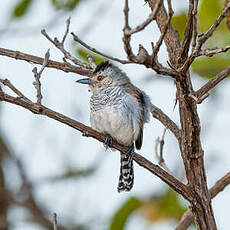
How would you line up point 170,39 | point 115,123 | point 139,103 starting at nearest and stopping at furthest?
point 170,39, point 115,123, point 139,103

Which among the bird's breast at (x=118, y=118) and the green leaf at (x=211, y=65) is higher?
the bird's breast at (x=118, y=118)

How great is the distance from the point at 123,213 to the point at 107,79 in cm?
119

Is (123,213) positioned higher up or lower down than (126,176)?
lower down

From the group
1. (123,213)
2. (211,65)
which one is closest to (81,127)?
(211,65)

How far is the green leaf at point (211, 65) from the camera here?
4199 mm

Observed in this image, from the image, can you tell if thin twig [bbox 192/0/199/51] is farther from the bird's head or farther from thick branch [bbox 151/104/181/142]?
the bird's head

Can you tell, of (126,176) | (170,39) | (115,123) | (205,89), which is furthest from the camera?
(126,176)

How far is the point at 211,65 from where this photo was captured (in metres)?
4.21

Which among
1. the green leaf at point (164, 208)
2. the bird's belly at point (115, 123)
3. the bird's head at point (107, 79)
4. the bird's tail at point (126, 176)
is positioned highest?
the bird's head at point (107, 79)

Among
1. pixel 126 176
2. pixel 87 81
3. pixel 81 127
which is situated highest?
pixel 87 81

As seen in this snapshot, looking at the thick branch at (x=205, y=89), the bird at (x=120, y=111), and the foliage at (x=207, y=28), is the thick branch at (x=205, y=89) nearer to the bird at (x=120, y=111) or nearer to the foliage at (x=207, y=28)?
the foliage at (x=207, y=28)

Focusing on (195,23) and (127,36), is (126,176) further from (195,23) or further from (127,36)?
(127,36)

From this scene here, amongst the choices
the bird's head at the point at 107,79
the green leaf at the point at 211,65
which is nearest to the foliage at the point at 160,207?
the bird's head at the point at 107,79

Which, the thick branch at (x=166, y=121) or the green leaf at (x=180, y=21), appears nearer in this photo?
the thick branch at (x=166, y=121)
